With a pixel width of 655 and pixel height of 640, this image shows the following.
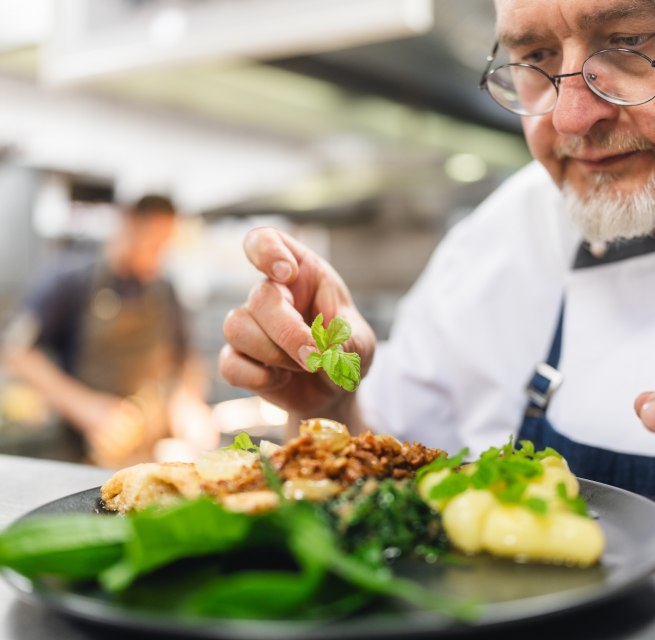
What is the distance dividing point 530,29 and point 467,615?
1.12 m

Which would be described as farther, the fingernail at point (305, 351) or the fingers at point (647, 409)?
the fingernail at point (305, 351)

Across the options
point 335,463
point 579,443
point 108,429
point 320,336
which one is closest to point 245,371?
point 320,336

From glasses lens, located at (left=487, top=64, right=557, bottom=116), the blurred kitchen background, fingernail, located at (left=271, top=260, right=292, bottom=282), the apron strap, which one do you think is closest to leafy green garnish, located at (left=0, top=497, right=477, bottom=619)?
fingernail, located at (left=271, top=260, right=292, bottom=282)

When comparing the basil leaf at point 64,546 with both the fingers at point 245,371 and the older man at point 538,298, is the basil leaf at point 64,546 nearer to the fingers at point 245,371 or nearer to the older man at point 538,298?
the older man at point 538,298

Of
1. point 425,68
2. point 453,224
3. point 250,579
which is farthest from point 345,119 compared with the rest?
point 250,579

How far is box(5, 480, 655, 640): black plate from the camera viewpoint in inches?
24.0

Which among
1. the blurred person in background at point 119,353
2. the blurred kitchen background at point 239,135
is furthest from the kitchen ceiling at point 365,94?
the blurred person in background at point 119,353

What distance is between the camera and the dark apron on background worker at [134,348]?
4.28 m

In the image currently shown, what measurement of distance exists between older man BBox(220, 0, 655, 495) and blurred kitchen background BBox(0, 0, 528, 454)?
0.69 meters

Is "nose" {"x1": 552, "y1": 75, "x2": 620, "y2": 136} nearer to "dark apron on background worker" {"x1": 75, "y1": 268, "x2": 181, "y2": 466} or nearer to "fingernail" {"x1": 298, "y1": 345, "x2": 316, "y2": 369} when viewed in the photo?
"fingernail" {"x1": 298, "y1": 345, "x2": 316, "y2": 369}

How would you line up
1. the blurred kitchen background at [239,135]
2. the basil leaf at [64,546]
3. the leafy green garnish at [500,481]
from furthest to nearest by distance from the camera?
Answer: the blurred kitchen background at [239,135]
the leafy green garnish at [500,481]
the basil leaf at [64,546]

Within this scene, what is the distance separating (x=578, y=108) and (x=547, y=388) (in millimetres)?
567

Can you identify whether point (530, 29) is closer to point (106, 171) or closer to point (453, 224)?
point (453, 224)

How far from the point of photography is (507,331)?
1.94 metres
